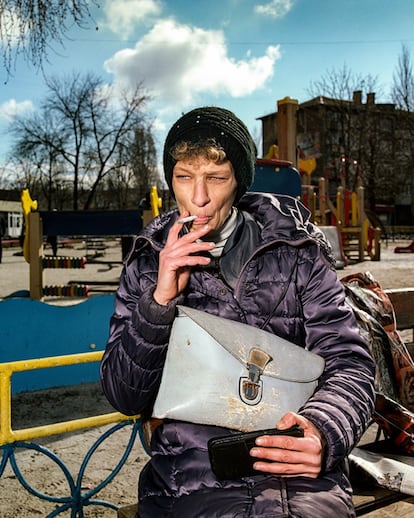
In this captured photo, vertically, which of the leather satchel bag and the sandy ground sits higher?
the leather satchel bag

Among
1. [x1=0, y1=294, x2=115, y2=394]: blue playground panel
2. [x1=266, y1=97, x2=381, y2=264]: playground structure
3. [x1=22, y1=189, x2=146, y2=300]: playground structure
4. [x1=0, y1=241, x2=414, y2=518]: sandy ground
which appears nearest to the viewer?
[x1=0, y1=241, x2=414, y2=518]: sandy ground

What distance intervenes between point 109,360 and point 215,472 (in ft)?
1.42

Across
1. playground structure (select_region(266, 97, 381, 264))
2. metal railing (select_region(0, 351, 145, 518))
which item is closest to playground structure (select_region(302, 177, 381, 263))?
playground structure (select_region(266, 97, 381, 264))

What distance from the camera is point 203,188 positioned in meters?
1.50

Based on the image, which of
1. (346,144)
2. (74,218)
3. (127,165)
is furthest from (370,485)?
(346,144)

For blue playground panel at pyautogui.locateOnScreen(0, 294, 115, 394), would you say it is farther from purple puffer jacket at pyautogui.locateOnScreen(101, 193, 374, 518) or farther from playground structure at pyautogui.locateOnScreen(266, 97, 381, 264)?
playground structure at pyautogui.locateOnScreen(266, 97, 381, 264)

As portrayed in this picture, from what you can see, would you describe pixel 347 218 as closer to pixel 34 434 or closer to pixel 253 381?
pixel 34 434

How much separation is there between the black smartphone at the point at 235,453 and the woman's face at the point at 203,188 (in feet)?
1.92

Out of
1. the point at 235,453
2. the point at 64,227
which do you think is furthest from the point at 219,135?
the point at 64,227

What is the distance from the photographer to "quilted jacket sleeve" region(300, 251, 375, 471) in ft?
4.33

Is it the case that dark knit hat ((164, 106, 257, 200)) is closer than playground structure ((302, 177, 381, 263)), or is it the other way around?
dark knit hat ((164, 106, 257, 200))

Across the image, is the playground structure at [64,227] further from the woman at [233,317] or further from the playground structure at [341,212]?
the playground structure at [341,212]

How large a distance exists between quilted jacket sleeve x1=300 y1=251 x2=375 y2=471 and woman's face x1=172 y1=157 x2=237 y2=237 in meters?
0.33

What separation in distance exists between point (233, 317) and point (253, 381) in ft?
0.70
